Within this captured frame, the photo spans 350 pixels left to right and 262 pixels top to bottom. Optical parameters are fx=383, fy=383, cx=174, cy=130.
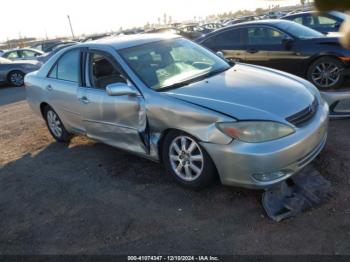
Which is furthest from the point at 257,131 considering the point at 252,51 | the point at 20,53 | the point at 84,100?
the point at 20,53

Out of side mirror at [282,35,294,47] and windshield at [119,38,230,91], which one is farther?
side mirror at [282,35,294,47]

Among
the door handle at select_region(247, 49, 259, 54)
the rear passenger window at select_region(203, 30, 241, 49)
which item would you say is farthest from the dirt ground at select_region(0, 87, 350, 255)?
the rear passenger window at select_region(203, 30, 241, 49)

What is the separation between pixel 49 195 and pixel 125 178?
A: 0.87 meters

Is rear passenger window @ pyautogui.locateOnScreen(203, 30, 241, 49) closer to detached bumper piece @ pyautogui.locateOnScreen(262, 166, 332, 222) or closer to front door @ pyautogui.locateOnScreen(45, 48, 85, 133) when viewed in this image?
front door @ pyautogui.locateOnScreen(45, 48, 85, 133)

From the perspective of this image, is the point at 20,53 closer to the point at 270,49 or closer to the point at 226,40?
the point at 226,40

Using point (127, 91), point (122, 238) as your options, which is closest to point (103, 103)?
point (127, 91)

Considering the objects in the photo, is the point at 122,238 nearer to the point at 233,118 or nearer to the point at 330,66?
the point at 233,118

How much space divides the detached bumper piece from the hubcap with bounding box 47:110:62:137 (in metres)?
3.59

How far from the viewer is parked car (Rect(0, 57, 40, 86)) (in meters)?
14.0

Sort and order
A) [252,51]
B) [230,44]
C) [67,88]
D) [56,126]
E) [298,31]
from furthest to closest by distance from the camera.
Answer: [230,44] < [252,51] < [298,31] < [56,126] < [67,88]

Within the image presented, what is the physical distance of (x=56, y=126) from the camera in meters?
5.96

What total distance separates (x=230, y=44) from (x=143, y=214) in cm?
546

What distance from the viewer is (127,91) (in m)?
4.02

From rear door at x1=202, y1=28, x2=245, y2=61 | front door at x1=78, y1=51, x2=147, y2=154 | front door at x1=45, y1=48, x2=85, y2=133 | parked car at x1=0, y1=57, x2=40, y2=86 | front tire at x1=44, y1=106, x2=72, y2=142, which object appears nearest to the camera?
front door at x1=78, y1=51, x2=147, y2=154
